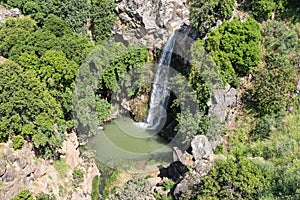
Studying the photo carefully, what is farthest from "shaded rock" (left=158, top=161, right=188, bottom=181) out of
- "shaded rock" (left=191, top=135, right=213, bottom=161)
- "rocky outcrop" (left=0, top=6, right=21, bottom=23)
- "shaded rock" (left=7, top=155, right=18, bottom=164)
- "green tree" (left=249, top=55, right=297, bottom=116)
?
"rocky outcrop" (left=0, top=6, right=21, bottom=23)

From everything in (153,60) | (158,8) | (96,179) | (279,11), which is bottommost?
(96,179)

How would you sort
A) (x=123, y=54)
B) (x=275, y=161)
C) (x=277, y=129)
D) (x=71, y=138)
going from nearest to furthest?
(x=275, y=161) → (x=277, y=129) → (x=71, y=138) → (x=123, y=54)

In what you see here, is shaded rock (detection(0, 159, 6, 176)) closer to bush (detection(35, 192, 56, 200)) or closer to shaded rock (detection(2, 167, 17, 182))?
shaded rock (detection(2, 167, 17, 182))

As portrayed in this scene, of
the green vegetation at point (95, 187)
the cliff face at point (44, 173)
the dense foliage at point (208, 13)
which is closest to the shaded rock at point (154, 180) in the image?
the green vegetation at point (95, 187)

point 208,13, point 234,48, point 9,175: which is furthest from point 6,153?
point 208,13

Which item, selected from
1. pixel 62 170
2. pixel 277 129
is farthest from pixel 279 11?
pixel 62 170

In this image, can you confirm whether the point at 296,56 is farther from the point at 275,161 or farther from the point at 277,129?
the point at 275,161

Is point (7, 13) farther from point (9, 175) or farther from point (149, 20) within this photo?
point (9, 175)

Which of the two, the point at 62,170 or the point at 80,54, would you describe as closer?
the point at 62,170
